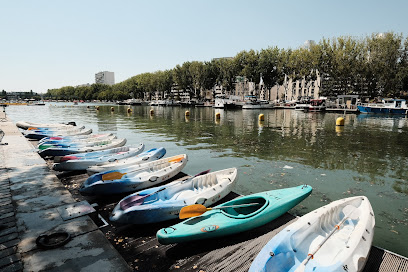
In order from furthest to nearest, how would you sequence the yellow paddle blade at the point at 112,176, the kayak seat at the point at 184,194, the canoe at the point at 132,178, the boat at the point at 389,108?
the boat at the point at 389,108 < the yellow paddle blade at the point at 112,176 < the canoe at the point at 132,178 < the kayak seat at the point at 184,194

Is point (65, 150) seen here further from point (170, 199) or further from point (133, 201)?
point (170, 199)

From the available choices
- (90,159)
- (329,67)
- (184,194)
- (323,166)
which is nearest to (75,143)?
(90,159)

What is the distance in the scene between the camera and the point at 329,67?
207 ft

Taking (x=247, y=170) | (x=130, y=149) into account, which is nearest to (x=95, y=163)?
(x=130, y=149)

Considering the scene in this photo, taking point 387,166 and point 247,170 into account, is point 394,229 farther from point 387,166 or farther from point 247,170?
point 387,166

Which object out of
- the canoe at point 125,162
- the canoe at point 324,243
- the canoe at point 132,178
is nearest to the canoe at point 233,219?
the canoe at point 324,243

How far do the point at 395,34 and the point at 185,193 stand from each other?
73144mm

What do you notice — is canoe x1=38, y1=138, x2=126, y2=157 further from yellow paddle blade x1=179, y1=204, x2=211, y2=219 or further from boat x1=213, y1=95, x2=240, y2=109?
boat x1=213, y1=95, x2=240, y2=109

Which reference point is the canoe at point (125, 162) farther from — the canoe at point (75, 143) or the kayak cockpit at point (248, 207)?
the kayak cockpit at point (248, 207)

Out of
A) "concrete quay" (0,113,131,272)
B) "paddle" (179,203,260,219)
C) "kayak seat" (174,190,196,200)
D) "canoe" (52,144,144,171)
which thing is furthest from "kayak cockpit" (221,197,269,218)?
"canoe" (52,144,144,171)

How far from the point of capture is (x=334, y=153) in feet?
50.0

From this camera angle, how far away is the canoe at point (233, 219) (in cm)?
498

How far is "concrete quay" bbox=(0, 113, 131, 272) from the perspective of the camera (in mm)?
4047

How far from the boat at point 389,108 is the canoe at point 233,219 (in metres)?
52.8
